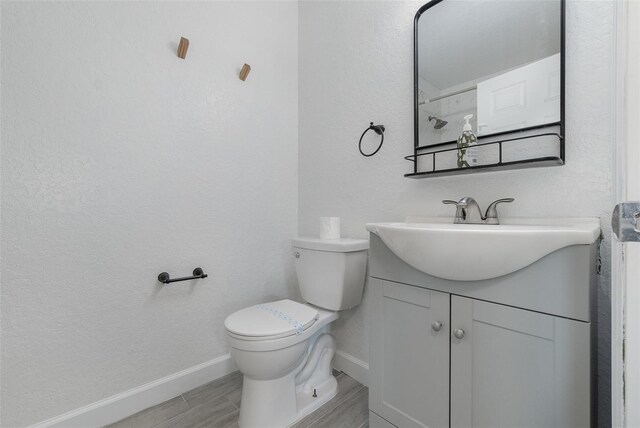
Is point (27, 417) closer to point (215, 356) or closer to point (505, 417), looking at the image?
point (215, 356)

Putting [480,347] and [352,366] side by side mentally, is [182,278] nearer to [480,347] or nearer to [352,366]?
[352,366]

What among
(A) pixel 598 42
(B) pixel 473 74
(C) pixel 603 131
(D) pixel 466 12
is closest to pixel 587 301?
(C) pixel 603 131

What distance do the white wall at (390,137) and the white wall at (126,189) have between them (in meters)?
0.29

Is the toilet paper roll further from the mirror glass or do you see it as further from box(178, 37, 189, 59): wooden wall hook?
box(178, 37, 189, 59): wooden wall hook

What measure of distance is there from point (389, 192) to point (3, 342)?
1.66m

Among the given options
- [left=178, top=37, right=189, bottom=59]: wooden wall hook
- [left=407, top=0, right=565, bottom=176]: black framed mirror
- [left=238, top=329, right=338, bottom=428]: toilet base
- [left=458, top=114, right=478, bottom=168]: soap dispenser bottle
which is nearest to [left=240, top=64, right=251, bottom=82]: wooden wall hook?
[left=178, top=37, right=189, bottom=59]: wooden wall hook

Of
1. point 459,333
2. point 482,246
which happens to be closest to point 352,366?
point 459,333

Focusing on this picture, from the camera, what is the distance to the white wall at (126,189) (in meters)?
1.07

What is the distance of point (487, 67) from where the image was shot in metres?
1.11

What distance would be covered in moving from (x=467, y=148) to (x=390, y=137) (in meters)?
0.41

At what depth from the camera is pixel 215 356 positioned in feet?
5.12

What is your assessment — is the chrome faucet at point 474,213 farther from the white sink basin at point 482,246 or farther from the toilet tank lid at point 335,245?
the toilet tank lid at point 335,245

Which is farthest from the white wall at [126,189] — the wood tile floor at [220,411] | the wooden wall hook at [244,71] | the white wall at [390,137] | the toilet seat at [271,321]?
the toilet seat at [271,321]

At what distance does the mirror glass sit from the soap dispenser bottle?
0.03m
